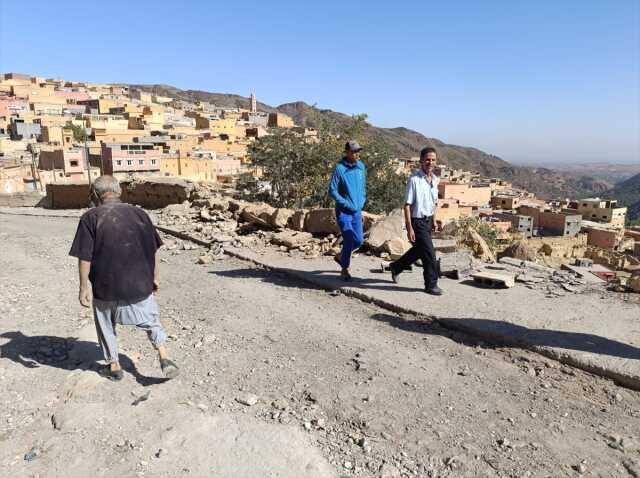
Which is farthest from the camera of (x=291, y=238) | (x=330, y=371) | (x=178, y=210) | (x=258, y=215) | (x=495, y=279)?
(x=178, y=210)

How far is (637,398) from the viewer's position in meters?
3.02

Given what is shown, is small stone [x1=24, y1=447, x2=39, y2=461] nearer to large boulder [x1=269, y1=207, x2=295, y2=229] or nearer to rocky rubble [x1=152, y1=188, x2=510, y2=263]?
rocky rubble [x1=152, y1=188, x2=510, y2=263]

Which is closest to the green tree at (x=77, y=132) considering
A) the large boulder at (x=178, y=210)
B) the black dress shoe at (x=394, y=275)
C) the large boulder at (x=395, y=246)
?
the large boulder at (x=178, y=210)

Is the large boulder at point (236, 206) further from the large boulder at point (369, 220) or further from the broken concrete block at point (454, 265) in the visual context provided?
the broken concrete block at point (454, 265)

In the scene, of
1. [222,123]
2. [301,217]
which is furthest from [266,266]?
[222,123]

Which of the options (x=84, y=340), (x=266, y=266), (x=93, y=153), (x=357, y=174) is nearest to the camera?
(x=84, y=340)

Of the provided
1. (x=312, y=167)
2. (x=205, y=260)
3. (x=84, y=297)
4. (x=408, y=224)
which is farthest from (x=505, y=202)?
(x=84, y=297)

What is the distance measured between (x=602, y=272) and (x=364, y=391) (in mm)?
4548

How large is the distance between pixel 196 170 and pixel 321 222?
28.7 meters

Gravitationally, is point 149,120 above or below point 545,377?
above

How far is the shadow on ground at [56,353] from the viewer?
3549 mm

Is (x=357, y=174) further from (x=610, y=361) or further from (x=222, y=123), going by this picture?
(x=222, y=123)

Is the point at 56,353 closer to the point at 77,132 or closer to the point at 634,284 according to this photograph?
the point at 634,284

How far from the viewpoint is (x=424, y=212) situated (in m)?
4.84
